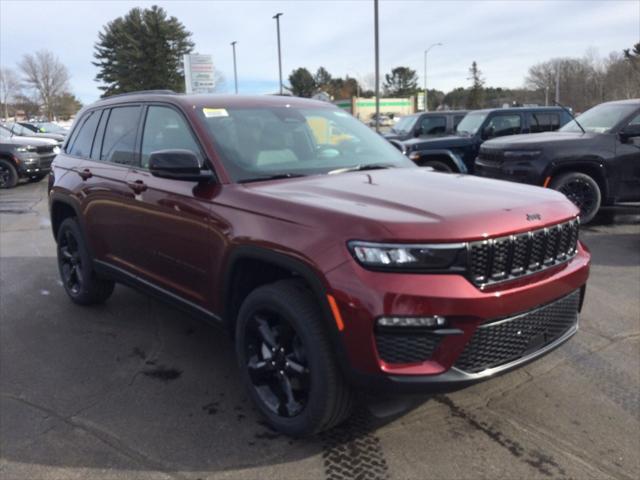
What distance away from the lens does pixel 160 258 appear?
394 centimetres

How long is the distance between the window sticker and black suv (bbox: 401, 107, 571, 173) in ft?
26.8

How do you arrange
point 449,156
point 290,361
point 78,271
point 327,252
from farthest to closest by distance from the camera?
point 449,156 < point 78,271 < point 290,361 < point 327,252

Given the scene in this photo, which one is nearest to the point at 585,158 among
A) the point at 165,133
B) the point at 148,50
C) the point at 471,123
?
the point at 471,123

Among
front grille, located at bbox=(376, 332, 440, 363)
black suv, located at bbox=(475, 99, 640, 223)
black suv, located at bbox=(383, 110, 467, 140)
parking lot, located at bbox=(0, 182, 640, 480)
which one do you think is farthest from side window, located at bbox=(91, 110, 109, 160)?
black suv, located at bbox=(383, 110, 467, 140)

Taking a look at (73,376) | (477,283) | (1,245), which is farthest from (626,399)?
(1,245)

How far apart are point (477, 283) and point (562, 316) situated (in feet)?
2.52

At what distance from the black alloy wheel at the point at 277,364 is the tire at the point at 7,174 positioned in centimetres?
1443

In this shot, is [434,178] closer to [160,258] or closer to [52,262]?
[160,258]

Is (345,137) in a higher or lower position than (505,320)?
higher

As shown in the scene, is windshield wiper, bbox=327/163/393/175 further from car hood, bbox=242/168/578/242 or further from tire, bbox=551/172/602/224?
tire, bbox=551/172/602/224

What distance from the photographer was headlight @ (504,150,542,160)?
8279 mm

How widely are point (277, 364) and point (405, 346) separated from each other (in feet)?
2.68

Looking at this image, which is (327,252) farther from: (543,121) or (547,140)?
(543,121)

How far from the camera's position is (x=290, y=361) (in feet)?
9.84
